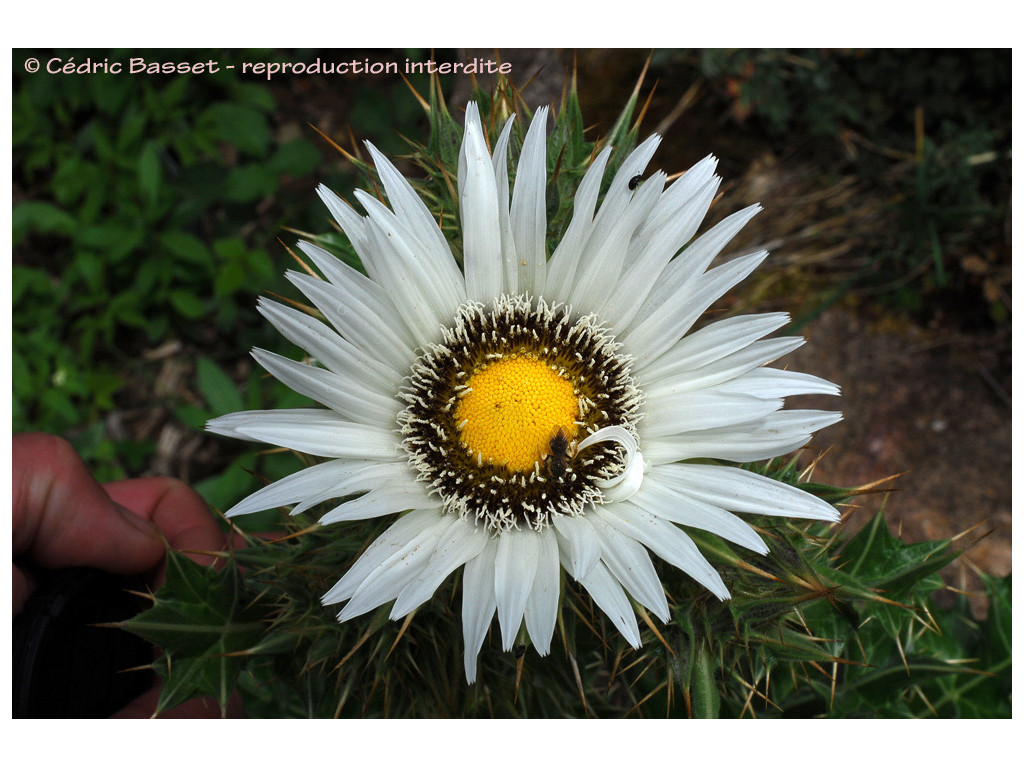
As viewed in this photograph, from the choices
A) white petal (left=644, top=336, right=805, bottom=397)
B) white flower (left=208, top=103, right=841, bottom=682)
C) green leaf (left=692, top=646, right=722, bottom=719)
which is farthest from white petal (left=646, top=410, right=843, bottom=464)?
green leaf (left=692, top=646, right=722, bottom=719)

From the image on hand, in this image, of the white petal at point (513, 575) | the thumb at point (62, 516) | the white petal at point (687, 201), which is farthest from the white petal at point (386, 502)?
the thumb at point (62, 516)

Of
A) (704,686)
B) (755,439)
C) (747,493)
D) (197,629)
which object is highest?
(755,439)

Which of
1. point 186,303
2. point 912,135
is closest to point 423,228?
point 186,303

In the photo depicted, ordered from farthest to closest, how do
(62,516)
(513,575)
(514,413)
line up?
(62,516) < (514,413) < (513,575)

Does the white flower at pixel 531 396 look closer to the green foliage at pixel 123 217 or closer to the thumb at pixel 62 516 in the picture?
the thumb at pixel 62 516

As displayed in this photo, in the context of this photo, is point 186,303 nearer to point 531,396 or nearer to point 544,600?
point 531,396
